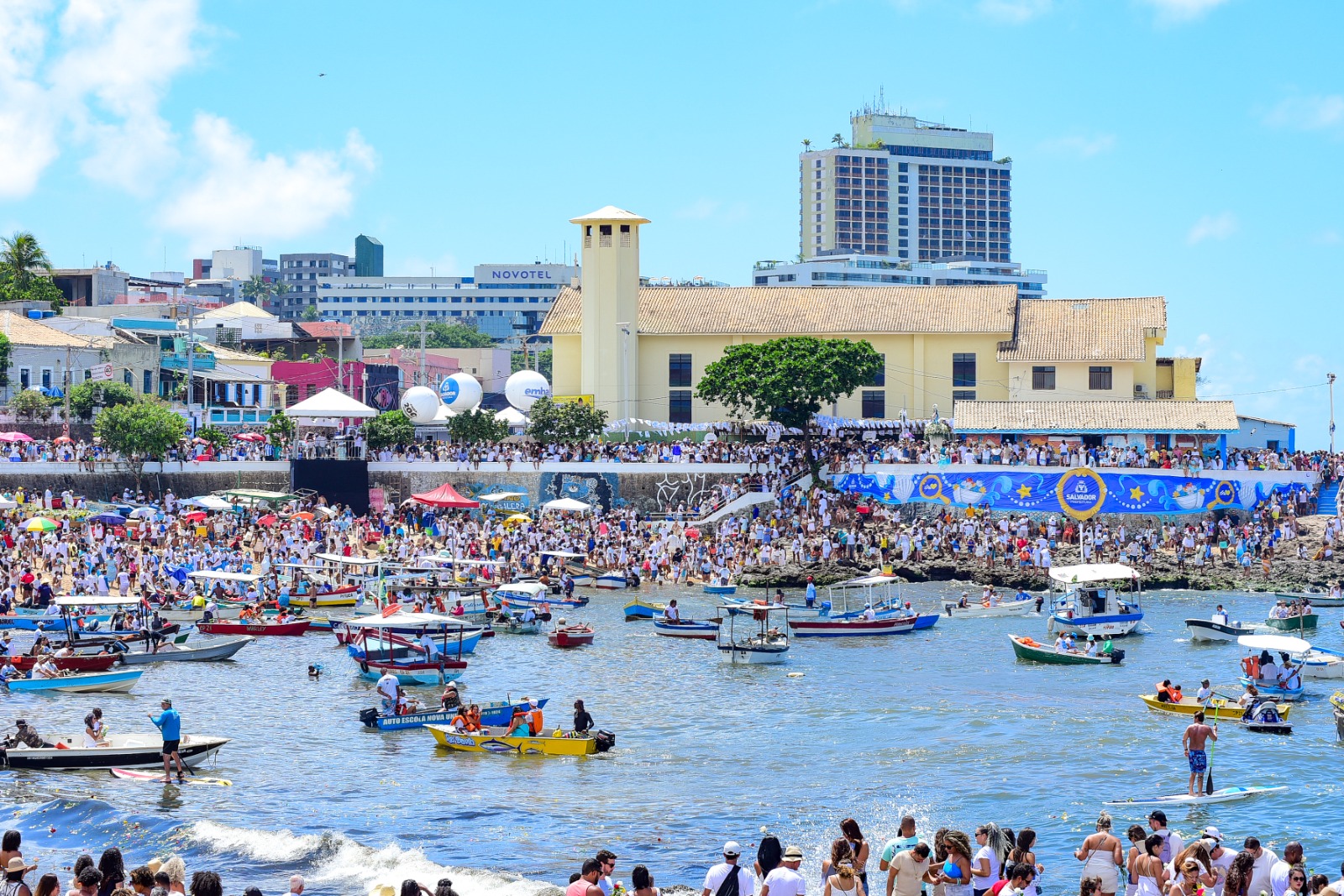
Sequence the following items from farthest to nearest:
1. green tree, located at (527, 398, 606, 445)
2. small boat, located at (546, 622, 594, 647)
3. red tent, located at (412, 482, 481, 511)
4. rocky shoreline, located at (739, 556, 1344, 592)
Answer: green tree, located at (527, 398, 606, 445), red tent, located at (412, 482, 481, 511), rocky shoreline, located at (739, 556, 1344, 592), small boat, located at (546, 622, 594, 647)

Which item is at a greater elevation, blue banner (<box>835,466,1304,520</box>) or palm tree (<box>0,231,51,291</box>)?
palm tree (<box>0,231,51,291</box>)

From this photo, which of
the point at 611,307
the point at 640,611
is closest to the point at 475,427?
the point at 611,307

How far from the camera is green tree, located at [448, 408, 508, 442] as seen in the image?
68438mm

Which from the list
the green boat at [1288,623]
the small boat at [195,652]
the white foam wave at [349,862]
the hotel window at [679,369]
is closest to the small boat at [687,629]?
the small boat at [195,652]

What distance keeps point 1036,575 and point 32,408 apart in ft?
147

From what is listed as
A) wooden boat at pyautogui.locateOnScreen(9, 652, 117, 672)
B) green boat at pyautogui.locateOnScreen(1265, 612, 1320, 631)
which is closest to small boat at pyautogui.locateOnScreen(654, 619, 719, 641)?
wooden boat at pyautogui.locateOnScreen(9, 652, 117, 672)

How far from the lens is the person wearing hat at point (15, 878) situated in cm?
1577

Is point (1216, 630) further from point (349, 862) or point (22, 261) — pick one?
point (22, 261)

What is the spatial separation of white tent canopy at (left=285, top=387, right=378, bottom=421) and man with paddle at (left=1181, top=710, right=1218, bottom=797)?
43.5 metres

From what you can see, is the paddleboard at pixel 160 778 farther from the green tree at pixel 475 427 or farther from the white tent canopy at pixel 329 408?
the green tree at pixel 475 427

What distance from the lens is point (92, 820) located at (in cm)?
2455

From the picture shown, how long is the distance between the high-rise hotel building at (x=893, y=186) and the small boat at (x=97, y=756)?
169315 millimetres

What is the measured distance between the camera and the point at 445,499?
189ft

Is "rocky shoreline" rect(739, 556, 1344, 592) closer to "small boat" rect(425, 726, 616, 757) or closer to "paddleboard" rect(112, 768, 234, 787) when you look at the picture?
"small boat" rect(425, 726, 616, 757)
